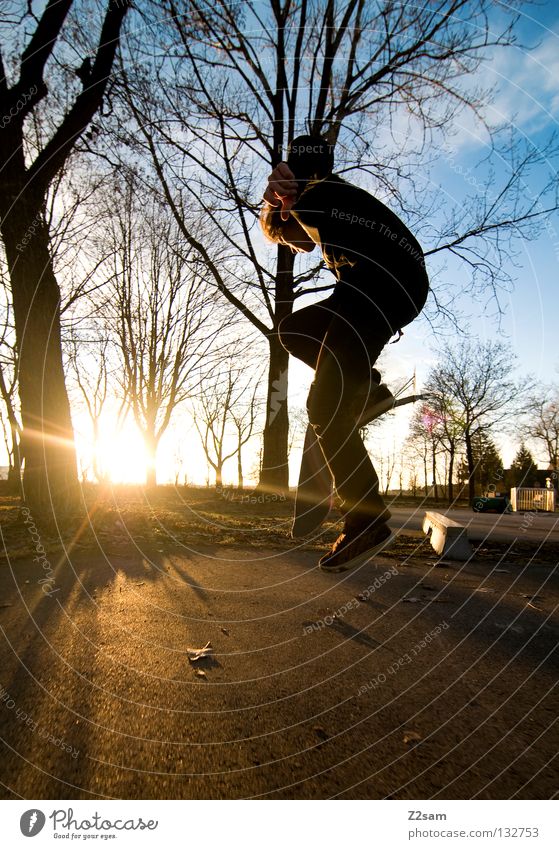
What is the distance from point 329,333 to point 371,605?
181cm

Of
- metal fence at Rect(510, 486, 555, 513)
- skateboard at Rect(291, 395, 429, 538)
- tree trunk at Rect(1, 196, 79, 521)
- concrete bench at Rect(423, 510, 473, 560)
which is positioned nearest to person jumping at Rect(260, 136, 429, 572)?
skateboard at Rect(291, 395, 429, 538)

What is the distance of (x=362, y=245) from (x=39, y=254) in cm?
536

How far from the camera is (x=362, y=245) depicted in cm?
265

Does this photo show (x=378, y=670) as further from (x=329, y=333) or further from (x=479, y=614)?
(x=329, y=333)

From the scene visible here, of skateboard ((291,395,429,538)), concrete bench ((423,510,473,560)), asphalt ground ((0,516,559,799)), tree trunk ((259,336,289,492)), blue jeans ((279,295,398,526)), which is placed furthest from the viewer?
tree trunk ((259,336,289,492))

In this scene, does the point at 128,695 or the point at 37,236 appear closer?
the point at 128,695

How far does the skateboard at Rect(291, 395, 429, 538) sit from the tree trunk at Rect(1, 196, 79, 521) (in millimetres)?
4115

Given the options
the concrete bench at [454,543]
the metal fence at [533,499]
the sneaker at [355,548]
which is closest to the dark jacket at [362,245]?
the sneaker at [355,548]

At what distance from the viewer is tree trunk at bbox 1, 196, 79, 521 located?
19.6ft

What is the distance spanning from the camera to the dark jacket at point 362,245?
2627 millimetres

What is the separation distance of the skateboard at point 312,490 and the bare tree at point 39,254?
4.19 metres

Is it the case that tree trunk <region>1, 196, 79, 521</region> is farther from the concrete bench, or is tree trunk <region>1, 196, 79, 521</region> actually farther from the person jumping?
the concrete bench

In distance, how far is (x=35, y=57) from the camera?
6.12 metres

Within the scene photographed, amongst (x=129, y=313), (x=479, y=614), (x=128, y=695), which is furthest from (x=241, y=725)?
(x=129, y=313)
